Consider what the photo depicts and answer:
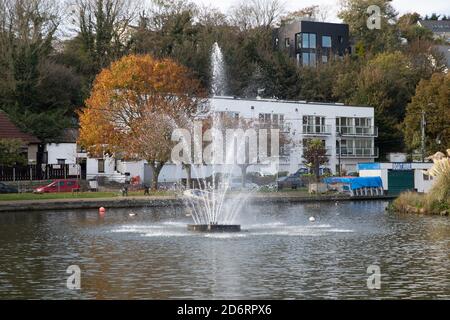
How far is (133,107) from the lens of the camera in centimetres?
6788

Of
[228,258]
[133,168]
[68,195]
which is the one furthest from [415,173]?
[228,258]

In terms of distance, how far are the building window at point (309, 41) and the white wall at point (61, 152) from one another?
46.4 metres

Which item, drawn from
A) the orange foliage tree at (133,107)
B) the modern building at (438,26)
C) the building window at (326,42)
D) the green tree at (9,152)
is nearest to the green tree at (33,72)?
the green tree at (9,152)

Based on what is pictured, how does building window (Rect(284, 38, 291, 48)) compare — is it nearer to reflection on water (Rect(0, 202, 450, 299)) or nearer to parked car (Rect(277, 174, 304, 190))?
parked car (Rect(277, 174, 304, 190))

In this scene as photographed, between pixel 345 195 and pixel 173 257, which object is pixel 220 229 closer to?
pixel 173 257

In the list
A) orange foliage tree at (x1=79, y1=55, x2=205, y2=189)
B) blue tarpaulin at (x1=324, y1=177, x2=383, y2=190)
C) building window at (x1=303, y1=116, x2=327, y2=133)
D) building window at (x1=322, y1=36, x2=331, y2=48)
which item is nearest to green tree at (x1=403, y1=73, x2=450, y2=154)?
building window at (x1=303, y1=116, x2=327, y2=133)

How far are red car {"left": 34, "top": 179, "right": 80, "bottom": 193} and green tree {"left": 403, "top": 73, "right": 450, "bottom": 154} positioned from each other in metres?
39.4

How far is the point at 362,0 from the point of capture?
4604 inches

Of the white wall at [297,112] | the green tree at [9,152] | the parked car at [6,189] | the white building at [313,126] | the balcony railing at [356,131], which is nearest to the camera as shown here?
the parked car at [6,189]

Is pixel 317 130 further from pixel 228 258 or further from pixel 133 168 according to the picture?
pixel 228 258

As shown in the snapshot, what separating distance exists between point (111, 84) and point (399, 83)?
155 ft

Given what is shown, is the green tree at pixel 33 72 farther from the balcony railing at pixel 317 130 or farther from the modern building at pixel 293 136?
the balcony railing at pixel 317 130

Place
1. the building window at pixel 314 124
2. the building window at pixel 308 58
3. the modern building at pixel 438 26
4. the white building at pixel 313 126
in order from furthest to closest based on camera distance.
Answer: the modern building at pixel 438 26 < the building window at pixel 308 58 < the building window at pixel 314 124 < the white building at pixel 313 126

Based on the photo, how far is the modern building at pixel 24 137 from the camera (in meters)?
73.7
